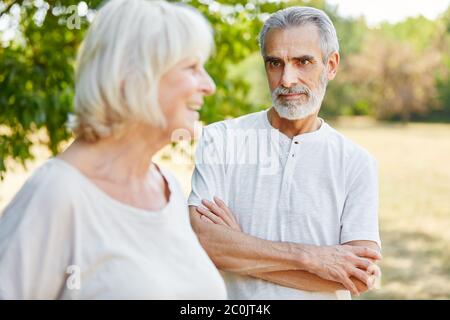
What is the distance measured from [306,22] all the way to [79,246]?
125cm

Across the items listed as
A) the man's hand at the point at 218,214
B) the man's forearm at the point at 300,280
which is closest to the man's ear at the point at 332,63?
the man's hand at the point at 218,214

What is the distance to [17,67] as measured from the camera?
403cm

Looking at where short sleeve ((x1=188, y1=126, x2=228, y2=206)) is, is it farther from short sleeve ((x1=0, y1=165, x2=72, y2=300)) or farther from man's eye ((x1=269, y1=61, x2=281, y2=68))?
short sleeve ((x1=0, y1=165, x2=72, y2=300))

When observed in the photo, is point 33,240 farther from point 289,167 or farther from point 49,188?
point 289,167

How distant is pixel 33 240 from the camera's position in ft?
4.02

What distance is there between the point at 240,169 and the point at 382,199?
14.3 m

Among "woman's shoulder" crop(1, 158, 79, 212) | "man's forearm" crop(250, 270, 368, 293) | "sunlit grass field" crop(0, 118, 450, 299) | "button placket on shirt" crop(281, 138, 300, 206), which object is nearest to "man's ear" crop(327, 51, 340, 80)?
"button placket on shirt" crop(281, 138, 300, 206)

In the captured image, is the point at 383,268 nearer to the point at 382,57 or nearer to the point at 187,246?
the point at 187,246

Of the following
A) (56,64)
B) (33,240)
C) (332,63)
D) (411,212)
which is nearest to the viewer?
(33,240)

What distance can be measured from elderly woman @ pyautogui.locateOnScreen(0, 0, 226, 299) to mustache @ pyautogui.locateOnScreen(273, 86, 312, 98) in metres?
0.85

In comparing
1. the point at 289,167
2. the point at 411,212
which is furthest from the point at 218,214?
the point at 411,212

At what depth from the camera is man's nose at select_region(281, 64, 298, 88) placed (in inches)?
84.4

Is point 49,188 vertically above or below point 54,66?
below
